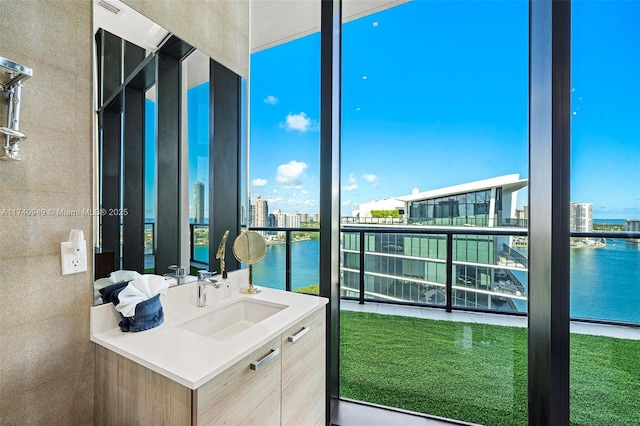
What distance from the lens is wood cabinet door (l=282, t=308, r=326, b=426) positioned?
1147 mm

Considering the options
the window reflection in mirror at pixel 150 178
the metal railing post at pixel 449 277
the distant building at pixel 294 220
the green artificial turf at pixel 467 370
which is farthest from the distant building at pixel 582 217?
the window reflection in mirror at pixel 150 178

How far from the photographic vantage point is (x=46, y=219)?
3.03ft

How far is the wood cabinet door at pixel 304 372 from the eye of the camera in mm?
1147

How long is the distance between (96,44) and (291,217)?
1396 millimetres

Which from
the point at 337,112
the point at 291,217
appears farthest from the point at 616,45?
the point at 291,217

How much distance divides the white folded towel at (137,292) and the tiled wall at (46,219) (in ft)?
0.43

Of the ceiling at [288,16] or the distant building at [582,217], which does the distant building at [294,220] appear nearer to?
the ceiling at [288,16]

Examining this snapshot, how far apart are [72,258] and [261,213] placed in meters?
1.14

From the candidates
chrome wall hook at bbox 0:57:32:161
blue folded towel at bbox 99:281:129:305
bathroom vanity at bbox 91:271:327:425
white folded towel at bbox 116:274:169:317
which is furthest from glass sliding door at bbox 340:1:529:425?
chrome wall hook at bbox 0:57:32:161

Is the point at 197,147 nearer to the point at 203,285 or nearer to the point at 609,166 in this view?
the point at 203,285

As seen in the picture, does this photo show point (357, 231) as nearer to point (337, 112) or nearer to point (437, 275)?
point (437, 275)

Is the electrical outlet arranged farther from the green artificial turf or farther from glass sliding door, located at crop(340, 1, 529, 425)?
the green artificial turf

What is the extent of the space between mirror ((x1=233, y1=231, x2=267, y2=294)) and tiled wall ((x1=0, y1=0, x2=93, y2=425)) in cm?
69

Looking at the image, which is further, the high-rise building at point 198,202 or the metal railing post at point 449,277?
the metal railing post at point 449,277
